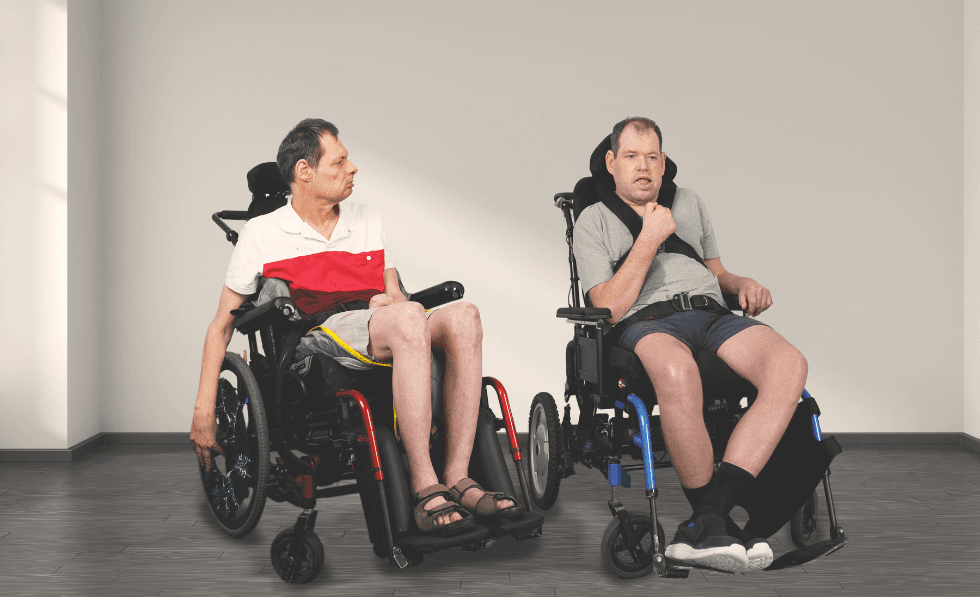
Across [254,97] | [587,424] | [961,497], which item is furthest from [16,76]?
[961,497]

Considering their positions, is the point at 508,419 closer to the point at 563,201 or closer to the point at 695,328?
the point at 695,328

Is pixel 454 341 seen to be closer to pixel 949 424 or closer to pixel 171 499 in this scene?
pixel 171 499

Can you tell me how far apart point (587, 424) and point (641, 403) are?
543mm

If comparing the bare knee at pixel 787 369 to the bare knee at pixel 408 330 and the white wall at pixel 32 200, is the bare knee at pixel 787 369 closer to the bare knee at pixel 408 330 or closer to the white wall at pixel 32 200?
the bare knee at pixel 408 330

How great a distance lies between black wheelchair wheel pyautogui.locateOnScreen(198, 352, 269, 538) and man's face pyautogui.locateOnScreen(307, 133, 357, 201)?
21.1 inches

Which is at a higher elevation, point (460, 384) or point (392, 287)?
point (392, 287)

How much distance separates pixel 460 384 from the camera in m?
2.22

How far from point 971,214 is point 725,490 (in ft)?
8.77

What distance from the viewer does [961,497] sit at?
3.03m

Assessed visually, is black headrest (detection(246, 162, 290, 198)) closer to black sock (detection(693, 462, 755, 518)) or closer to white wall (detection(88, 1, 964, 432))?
white wall (detection(88, 1, 964, 432))

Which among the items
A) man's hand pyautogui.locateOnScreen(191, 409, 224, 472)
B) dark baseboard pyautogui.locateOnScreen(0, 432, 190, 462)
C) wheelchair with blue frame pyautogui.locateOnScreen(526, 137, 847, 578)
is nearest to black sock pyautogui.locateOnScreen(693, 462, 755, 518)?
wheelchair with blue frame pyautogui.locateOnScreen(526, 137, 847, 578)

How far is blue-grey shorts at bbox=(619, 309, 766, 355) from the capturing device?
2.33 m

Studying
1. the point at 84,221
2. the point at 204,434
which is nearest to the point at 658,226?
the point at 204,434

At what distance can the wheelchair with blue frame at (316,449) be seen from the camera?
80.7 inches
